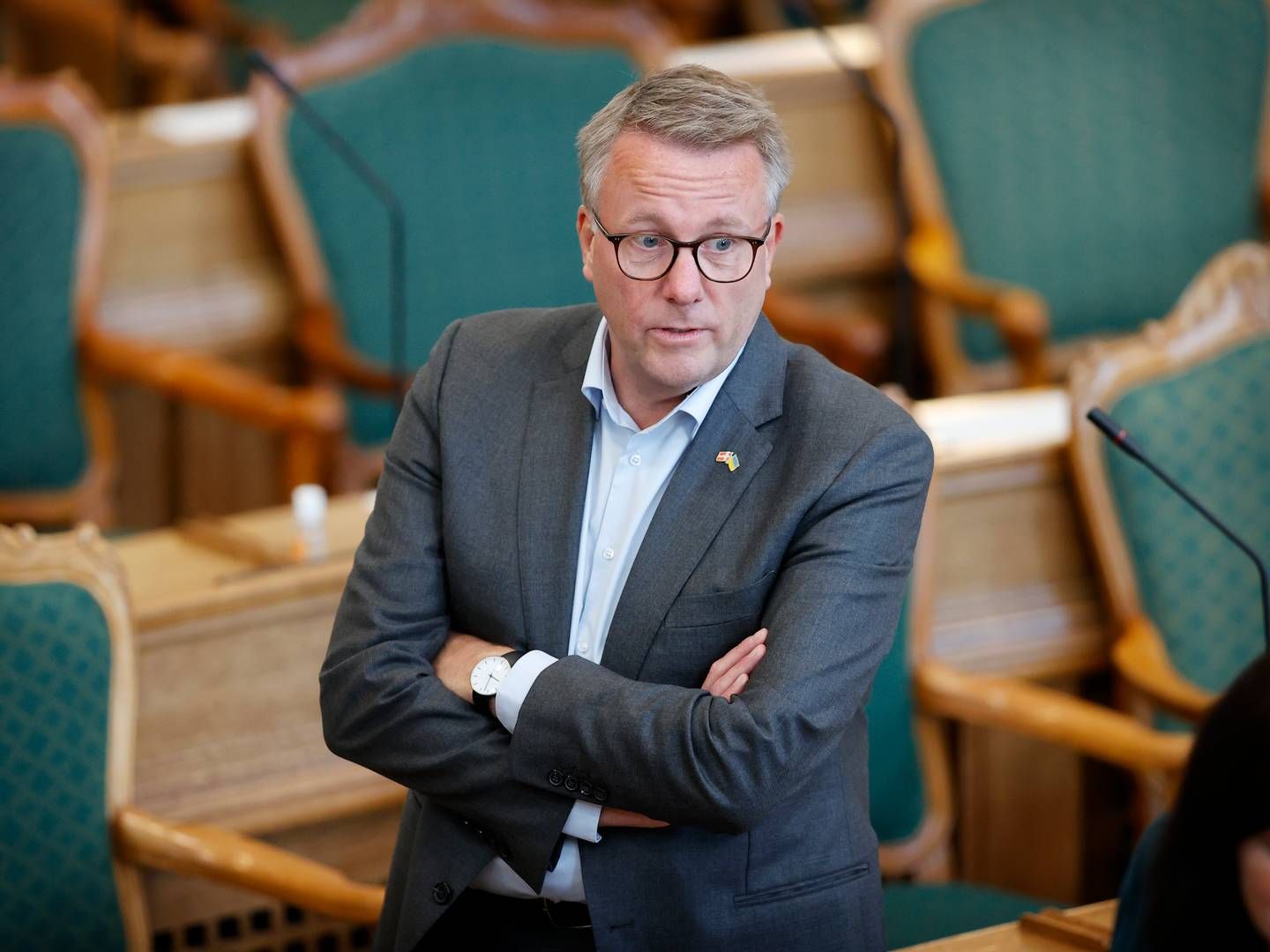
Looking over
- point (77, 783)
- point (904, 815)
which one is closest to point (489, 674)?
point (77, 783)

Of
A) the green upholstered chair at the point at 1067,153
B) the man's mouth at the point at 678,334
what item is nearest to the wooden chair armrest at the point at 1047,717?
the man's mouth at the point at 678,334

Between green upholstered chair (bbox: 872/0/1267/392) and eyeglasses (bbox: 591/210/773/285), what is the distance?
203cm

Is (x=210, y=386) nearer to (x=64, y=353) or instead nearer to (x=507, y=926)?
(x=64, y=353)

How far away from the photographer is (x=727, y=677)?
1.58 meters

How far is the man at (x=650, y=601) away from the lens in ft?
5.13

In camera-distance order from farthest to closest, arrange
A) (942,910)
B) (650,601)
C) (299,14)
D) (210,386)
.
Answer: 1. (299,14)
2. (210,386)
3. (942,910)
4. (650,601)

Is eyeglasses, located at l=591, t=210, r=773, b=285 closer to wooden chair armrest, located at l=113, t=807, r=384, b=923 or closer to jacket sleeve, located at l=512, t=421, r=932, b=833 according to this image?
jacket sleeve, located at l=512, t=421, r=932, b=833

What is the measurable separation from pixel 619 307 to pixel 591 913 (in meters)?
0.57

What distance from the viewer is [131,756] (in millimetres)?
2074

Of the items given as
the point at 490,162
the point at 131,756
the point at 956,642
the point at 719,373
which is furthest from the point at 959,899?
the point at 490,162

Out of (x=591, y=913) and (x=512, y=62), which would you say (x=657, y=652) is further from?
(x=512, y=62)

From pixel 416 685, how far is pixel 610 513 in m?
0.25

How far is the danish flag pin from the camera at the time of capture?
166 centimetres

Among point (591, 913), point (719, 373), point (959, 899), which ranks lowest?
point (959, 899)
